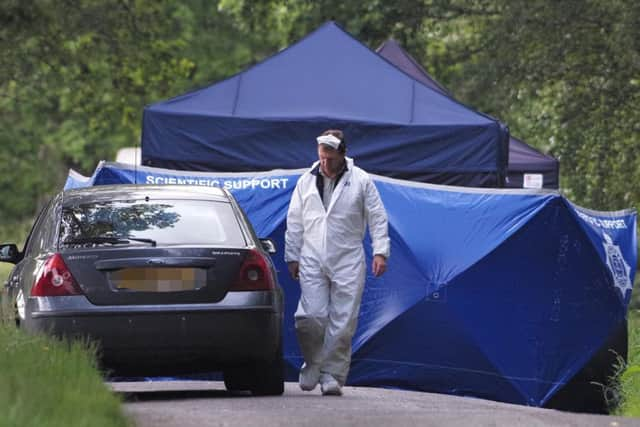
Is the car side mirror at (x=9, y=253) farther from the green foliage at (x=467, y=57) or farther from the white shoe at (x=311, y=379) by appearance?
the green foliage at (x=467, y=57)

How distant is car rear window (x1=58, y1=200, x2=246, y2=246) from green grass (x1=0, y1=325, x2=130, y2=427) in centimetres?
91

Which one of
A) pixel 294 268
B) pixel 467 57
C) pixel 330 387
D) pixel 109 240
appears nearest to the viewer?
pixel 109 240

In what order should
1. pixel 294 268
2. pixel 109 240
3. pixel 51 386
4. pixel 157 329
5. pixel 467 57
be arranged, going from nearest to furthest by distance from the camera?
1. pixel 51 386
2. pixel 157 329
3. pixel 109 240
4. pixel 294 268
5. pixel 467 57

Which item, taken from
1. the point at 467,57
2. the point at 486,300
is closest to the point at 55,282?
the point at 486,300

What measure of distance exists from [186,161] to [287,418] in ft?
23.6

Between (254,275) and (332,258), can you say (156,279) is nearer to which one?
(254,275)

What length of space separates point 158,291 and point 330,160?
72.8 inches

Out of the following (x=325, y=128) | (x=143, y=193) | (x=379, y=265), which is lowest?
(x=379, y=265)

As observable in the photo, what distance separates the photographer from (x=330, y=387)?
10719 millimetres

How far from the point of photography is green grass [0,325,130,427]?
21.8ft

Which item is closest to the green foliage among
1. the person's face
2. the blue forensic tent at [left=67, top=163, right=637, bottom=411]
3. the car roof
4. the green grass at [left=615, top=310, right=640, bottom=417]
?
the green grass at [left=615, top=310, right=640, bottom=417]

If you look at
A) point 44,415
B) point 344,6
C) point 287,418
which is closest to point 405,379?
point 287,418

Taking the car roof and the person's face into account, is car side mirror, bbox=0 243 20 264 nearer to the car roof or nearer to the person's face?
the car roof

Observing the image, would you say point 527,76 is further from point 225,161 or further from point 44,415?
point 44,415
